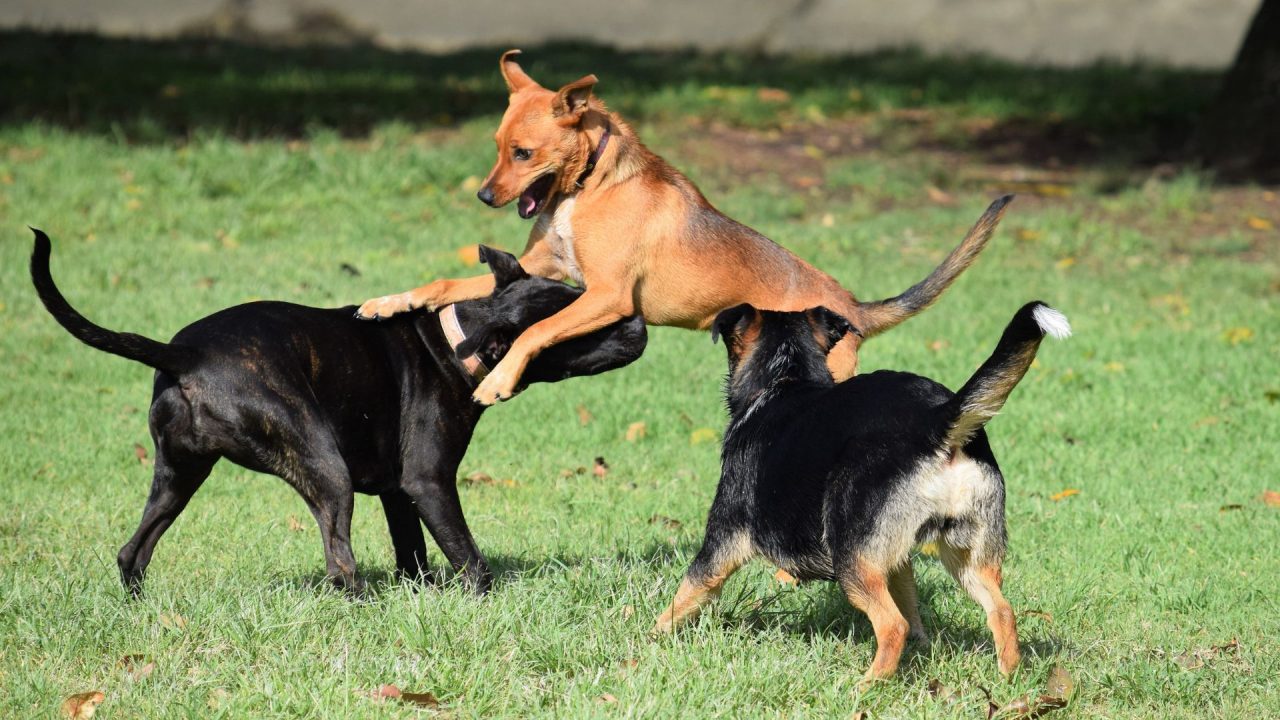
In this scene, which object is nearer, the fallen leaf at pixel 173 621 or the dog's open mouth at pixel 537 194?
the fallen leaf at pixel 173 621

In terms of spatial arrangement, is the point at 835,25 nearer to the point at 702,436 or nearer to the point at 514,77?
the point at 702,436

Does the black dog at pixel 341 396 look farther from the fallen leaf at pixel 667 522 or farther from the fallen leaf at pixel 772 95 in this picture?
the fallen leaf at pixel 772 95

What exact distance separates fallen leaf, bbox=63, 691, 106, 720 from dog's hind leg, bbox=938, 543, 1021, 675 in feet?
9.31

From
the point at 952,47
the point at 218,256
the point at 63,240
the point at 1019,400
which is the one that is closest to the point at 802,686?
the point at 1019,400

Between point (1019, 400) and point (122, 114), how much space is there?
10759mm

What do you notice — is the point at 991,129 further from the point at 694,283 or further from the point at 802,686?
the point at 802,686

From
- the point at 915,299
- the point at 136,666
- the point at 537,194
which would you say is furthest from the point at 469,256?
the point at 136,666

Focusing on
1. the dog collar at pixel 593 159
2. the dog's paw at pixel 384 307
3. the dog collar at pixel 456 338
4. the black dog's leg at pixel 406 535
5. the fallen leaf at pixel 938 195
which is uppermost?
the dog collar at pixel 593 159

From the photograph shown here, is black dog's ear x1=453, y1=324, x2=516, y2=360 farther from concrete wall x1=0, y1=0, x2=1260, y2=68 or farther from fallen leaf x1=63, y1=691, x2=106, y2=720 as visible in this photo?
concrete wall x1=0, y1=0, x2=1260, y2=68

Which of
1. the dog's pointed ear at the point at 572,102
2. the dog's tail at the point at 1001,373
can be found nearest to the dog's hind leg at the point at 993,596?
the dog's tail at the point at 1001,373

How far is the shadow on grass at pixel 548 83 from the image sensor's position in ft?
50.8

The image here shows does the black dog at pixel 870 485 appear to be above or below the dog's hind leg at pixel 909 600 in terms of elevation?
above

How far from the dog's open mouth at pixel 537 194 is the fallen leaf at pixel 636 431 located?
258 cm

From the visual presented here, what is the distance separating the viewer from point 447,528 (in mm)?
5707
